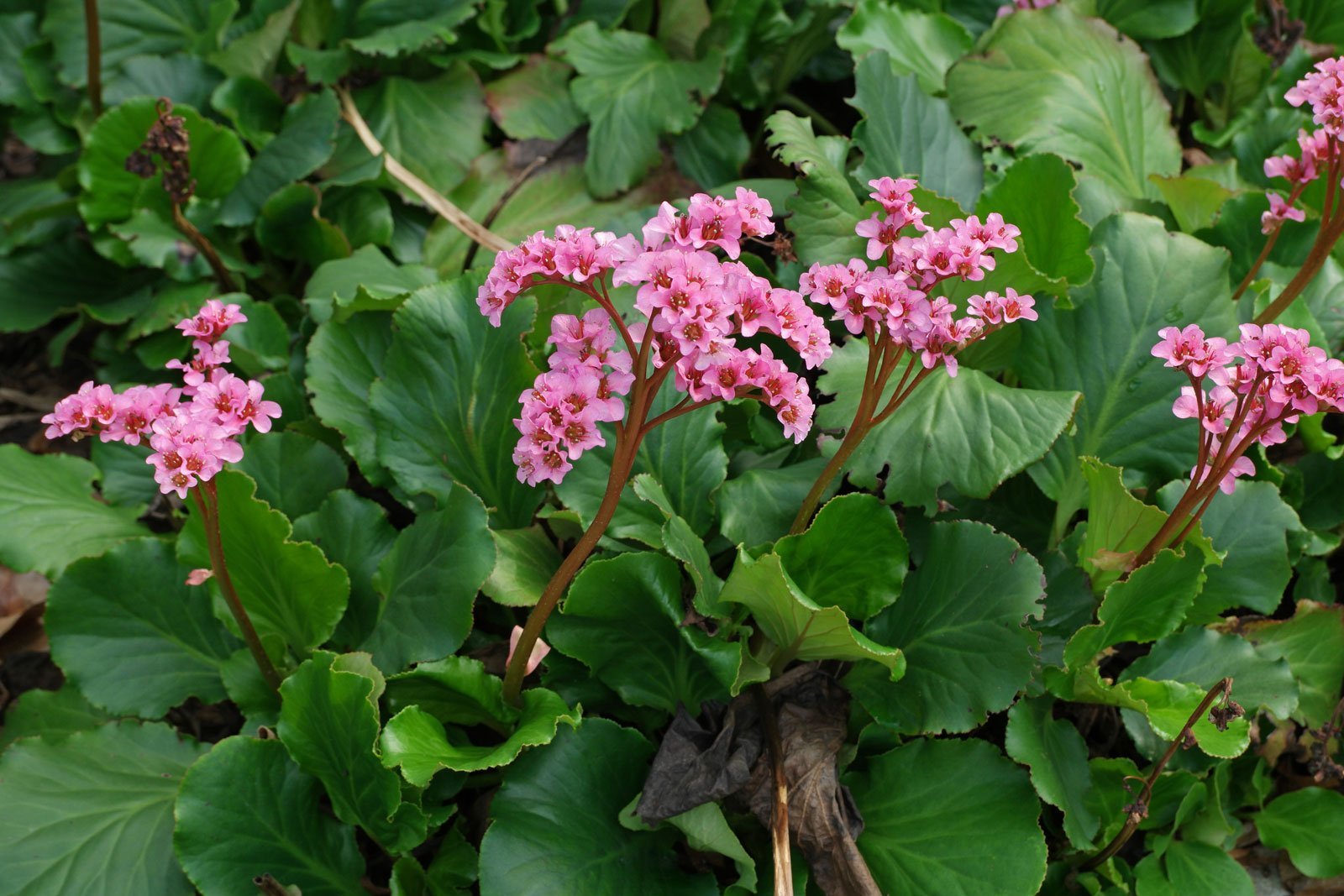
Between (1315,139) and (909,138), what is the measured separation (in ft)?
2.38

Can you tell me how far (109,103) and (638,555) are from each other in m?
2.16

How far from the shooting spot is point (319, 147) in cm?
280

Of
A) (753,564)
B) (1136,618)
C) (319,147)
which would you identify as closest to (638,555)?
(753,564)

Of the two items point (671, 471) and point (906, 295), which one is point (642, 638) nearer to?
point (671, 471)

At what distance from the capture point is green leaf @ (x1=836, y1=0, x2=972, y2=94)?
2.65 metres

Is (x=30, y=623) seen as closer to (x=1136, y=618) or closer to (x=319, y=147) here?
(x=319, y=147)

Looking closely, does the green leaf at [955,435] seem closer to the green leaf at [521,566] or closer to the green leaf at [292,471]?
the green leaf at [521,566]

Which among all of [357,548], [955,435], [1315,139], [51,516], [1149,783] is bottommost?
A: [51,516]

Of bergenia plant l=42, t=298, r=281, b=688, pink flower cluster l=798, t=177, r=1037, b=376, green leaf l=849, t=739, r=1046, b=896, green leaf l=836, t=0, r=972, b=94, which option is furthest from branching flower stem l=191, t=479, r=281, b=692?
green leaf l=836, t=0, r=972, b=94

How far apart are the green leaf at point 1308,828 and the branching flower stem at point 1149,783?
272mm

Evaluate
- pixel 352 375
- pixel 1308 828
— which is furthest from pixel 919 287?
pixel 1308 828

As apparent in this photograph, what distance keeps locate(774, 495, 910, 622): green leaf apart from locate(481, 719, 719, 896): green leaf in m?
0.39

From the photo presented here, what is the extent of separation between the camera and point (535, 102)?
307cm

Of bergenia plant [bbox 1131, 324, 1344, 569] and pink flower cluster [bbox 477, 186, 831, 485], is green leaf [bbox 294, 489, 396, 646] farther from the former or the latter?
bergenia plant [bbox 1131, 324, 1344, 569]
